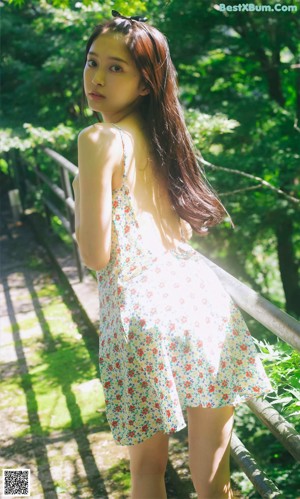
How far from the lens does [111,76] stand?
5.67ft

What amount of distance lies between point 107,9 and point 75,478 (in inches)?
156

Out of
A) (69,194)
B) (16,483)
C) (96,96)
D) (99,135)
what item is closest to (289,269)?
(69,194)

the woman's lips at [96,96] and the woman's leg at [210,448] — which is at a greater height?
the woman's lips at [96,96]

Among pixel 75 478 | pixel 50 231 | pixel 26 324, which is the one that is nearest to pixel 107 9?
pixel 50 231

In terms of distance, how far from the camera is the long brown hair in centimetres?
174

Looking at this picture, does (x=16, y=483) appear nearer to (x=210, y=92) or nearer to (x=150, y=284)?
(x=150, y=284)

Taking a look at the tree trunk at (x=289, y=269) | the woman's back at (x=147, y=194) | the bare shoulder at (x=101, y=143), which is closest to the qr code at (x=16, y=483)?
the woman's back at (x=147, y=194)

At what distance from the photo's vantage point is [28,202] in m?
7.60

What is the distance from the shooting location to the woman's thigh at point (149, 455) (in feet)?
5.58

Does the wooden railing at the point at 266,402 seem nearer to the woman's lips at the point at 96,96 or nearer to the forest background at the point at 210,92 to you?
the woman's lips at the point at 96,96

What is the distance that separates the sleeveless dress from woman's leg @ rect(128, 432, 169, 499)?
0.06 m

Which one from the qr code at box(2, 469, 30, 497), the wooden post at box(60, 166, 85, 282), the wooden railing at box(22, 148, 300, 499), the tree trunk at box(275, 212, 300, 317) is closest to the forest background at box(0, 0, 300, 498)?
the wooden post at box(60, 166, 85, 282)

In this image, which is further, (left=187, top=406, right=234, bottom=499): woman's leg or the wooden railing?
(left=187, top=406, right=234, bottom=499): woman's leg

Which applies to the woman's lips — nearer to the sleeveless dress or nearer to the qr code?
the sleeveless dress
